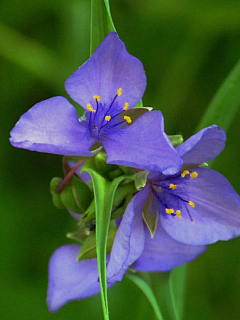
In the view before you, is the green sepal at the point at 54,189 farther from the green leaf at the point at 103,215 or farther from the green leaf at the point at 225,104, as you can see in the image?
the green leaf at the point at 225,104

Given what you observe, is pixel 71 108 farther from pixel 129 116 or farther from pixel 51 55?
pixel 51 55

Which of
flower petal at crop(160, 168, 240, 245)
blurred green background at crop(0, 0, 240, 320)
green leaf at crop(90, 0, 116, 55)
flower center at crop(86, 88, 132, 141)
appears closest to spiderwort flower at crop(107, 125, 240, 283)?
flower petal at crop(160, 168, 240, 245)

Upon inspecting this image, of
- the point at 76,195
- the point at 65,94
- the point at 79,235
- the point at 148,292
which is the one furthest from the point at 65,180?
the point at 65,94

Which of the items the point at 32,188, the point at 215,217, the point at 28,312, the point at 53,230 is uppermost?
the point at 215,217

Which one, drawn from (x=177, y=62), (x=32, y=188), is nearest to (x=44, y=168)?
(x=32, y=188)

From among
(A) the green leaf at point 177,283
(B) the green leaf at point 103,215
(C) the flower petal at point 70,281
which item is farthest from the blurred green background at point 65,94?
(B) the green leaf at point 103,215
